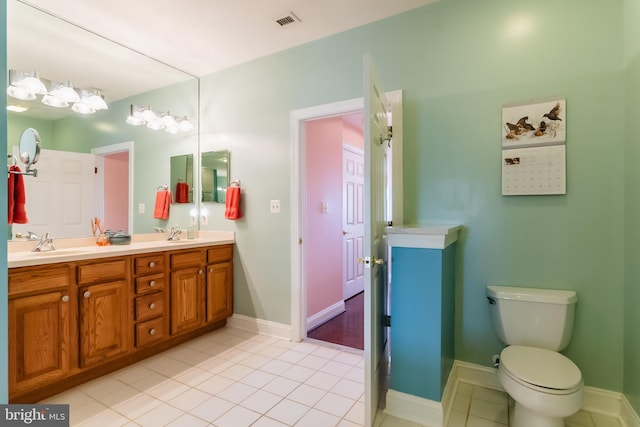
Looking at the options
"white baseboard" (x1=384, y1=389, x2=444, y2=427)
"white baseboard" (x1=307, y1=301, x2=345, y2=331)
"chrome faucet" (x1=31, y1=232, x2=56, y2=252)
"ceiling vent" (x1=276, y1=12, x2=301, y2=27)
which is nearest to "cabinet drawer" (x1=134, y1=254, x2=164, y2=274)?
"chrome faucet" (x1=31, y1=232, x2=56, y2=252)

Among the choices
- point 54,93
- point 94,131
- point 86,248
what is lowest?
Result: point 86,248

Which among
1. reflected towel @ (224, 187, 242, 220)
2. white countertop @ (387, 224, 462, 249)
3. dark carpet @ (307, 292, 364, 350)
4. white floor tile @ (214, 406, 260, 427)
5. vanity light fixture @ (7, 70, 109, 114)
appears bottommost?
dark carpet @ (307, 292, 364, 350)

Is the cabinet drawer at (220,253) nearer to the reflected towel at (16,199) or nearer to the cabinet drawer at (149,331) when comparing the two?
the cabinet drawer at (149,331)

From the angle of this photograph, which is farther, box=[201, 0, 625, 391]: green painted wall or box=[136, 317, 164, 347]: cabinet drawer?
box=[136, 317, 164, 347]: cabinet drawer

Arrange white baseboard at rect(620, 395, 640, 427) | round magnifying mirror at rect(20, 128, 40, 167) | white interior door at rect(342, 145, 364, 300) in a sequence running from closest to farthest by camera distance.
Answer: white baseboard at rect(620, 395, 640, 427)
round magnifying mirror at rect(20, 128, 40, 167)
white interior door at rect(342, 145, 364, 300)

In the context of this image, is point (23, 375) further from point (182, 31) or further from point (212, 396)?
point (182, 31)

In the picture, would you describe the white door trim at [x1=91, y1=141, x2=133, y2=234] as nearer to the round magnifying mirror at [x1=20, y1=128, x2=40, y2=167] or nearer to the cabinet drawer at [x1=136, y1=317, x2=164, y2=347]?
the round magnifying mirror at [x1=20, y1=128, x2=40, y2=167]

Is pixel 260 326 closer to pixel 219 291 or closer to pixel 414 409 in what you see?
pixel 219 291

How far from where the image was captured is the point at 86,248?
2.22 metres

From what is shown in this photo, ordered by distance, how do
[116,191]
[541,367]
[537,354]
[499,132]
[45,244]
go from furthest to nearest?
[116,191]
[45,244]
[499,132]
[537,354]
[541,367]

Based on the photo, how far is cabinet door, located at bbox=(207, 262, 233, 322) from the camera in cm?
273

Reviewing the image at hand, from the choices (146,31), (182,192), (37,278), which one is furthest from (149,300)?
(146,31)

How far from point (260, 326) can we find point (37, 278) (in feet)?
5.60

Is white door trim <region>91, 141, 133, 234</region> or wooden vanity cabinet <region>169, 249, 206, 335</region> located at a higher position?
white door trim <region>91, 141, 133, 234</region>
